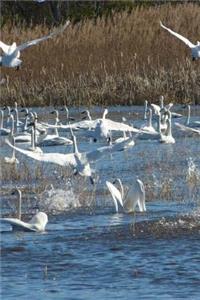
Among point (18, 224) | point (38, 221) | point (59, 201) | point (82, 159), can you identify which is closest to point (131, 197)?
point (59, 201)

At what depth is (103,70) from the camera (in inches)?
878

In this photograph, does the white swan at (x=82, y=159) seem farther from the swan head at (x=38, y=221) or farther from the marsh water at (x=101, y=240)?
the swan head at (x=38, y=221)

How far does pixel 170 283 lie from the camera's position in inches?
300

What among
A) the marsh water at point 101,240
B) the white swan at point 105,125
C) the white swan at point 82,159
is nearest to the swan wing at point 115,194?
the marsh water at point 101,240

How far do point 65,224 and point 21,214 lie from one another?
2.21 ft

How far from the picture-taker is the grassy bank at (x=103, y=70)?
21984mm

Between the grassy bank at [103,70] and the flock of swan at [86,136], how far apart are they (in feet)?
2.30

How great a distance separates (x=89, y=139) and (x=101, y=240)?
360 inches

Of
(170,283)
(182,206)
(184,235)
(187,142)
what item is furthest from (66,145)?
(170,283)

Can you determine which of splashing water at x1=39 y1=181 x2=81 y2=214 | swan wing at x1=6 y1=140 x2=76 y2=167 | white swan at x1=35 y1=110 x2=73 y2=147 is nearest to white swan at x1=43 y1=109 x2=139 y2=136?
white swan at x1=35 y1=110 x2=73 y2=147

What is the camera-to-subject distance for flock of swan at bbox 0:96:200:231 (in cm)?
1005

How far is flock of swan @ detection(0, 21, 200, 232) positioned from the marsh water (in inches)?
6.2

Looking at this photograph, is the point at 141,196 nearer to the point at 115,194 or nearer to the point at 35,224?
the point at 115,194

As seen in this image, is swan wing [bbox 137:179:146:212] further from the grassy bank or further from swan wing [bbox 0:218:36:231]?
the grassy bank
